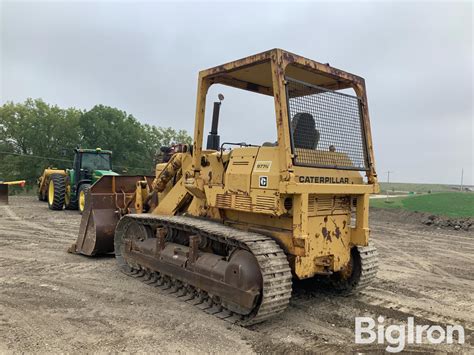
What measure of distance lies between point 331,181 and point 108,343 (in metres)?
3.09

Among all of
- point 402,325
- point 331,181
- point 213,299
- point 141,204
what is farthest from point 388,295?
point 141,204

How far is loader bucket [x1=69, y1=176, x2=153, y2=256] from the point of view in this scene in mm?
7926

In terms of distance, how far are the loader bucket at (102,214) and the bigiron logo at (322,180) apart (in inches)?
161

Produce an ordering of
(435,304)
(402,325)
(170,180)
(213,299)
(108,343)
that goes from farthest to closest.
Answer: (170,180) < (435,304) < (213,299) < (402,325) < (108,343)

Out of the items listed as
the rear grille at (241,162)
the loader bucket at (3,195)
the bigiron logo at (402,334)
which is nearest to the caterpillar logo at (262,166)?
the rear grille at (241,162)

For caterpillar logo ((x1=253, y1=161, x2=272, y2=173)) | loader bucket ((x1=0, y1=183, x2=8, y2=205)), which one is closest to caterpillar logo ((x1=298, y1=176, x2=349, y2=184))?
caterpillar logo ((x1=253, y1=161, x2=272, y2=173))

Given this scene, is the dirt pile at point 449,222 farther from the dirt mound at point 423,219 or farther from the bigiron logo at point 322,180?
the bigiron logo at point 322,180

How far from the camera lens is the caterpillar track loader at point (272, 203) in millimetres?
4656

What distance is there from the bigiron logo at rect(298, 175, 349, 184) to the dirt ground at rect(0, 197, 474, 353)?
1.68 meters

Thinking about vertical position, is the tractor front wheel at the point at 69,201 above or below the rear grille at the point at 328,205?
below

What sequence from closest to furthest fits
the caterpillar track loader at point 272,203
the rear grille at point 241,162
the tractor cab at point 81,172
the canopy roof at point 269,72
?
the caterpillar track loader at point 272,203
the canopy roof at point 269,72
the rear grille at point 241,162
the tractor cab at point 81,172

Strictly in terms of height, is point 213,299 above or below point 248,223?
below

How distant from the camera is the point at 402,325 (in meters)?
4.91

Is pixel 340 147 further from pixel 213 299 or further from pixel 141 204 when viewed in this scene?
pixel 141 204
